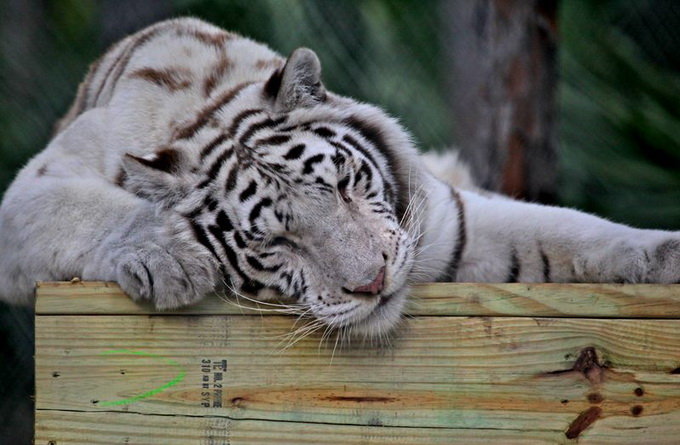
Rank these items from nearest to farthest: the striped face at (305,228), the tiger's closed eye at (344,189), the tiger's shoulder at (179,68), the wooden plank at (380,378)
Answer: the wooden plank at (380,378)
the striped face at (305,228)
the tiger's closed eye at (344,189)
the tiger's shoulder at (179,68)

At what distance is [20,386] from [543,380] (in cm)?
212

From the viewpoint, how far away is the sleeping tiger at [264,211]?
4.66 feet

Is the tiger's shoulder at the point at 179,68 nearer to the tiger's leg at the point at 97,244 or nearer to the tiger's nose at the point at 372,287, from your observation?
the tiger's leg at the point at 97,244

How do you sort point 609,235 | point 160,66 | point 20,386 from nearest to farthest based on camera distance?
1. point 609,235
2. point 160,66
3. point 20,386

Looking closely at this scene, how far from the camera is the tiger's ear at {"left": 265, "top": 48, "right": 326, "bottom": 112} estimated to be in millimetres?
1588

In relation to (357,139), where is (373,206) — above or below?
below

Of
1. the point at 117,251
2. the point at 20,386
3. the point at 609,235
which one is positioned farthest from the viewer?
the point at 20,386

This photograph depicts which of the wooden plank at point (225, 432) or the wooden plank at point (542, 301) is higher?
the wooden plank at point (542, 301)

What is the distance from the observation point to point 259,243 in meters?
1.47

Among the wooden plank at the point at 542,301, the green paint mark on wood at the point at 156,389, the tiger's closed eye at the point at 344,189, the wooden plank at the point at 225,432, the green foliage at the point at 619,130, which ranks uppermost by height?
the green foliage at the point at 619,130

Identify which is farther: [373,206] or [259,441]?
[373,206]

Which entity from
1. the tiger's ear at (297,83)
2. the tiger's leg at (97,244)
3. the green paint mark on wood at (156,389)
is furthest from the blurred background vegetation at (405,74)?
the green paint mark on wood at (156,389)

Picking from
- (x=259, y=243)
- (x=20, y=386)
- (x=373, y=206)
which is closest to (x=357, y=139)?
(x=373, y=206)

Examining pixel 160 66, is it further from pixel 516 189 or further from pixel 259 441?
pixel 516 189
